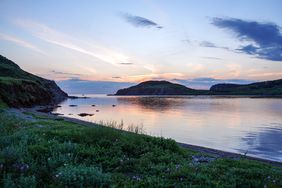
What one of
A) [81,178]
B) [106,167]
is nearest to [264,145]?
[106,167]

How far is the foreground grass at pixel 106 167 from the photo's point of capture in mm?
6699

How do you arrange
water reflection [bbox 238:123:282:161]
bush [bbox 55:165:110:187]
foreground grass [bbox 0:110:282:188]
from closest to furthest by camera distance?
bush [bbox 55:165:110:187] → foreground grass [bbox 0:110:282:188] → water reflection [bbox 238:123:282:161]

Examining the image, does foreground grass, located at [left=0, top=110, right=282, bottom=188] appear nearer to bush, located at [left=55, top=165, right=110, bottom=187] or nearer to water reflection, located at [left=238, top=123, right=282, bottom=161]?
bush, located at [left=55, top=165, right=110, bottom=187]

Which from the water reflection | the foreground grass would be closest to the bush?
the foreground grass

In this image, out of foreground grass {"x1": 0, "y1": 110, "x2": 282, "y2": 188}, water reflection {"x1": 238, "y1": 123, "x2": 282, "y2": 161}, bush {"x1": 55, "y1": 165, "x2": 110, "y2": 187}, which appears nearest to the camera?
bush {"x1": 55, "y1": 165, "x2": 110, "y2": 187}

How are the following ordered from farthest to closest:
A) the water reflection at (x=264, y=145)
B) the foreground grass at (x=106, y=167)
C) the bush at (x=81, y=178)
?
the water reflection at (x=264, y=145) < the foreground grass at (x=106, y=167) < the bush at (x=81, y=178)

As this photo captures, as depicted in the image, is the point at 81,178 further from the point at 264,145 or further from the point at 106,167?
the point at 264,145

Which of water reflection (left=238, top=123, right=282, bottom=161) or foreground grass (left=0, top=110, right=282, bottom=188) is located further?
water reflection (left=238, top=123, right=282, bottom=161)

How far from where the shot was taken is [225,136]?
33625mm

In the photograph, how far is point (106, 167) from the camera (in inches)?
337

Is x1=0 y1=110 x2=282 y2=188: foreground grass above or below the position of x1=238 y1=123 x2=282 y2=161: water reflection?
above

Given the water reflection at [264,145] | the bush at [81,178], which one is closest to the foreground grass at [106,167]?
the bush at [81,178]

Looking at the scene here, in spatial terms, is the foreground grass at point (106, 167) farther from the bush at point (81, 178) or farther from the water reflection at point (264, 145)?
the water reflection at point (264, 145)

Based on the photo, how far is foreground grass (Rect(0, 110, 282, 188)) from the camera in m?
6.70
